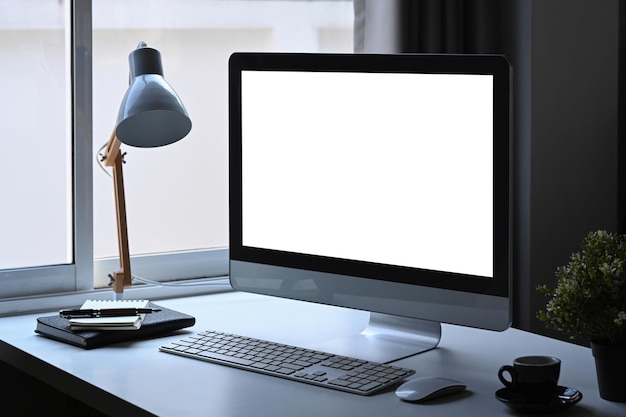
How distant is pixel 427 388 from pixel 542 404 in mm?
166

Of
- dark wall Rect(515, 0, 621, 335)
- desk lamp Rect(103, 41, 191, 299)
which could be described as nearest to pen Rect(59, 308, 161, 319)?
desk lamp Rect(103, 41, 191, 299)

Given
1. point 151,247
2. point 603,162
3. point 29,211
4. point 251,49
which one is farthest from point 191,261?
point 603,162

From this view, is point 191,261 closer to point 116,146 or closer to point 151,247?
point 151,247

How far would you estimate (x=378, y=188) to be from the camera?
163cm

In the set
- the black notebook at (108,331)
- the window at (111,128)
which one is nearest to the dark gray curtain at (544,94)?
the window at (111,128)

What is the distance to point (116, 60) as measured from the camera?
225 centimetres

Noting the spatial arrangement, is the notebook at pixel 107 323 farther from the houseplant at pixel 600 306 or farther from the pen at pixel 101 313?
the houseplant at pixel 600 306

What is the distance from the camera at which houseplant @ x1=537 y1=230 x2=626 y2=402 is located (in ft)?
4.23

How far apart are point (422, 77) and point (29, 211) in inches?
40.7

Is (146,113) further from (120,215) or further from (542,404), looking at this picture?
(542,404)

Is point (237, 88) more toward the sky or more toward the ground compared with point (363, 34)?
more toward the ground

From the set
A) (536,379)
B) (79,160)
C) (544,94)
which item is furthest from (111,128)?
(536,379)

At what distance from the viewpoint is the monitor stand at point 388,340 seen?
162cm

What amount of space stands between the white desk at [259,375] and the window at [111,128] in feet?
0.85
